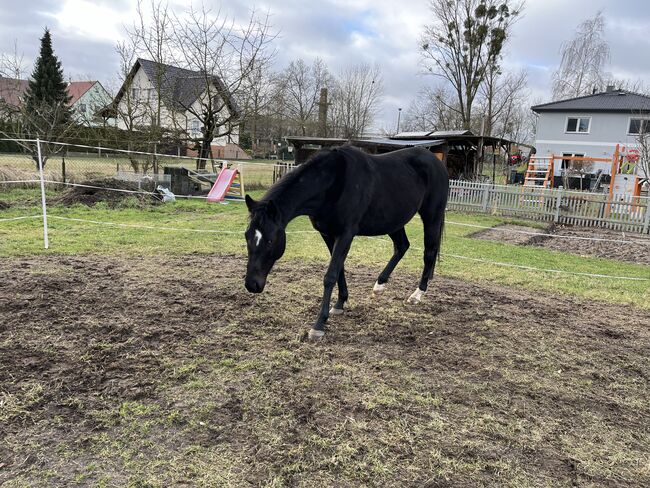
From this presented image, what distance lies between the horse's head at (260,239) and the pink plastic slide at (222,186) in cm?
978

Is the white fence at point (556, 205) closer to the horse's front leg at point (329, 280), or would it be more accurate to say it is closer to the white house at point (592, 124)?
the horse's front leg at point (329, 280)

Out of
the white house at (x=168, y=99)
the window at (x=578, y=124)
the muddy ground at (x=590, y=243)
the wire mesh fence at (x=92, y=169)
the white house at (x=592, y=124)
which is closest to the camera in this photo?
the muddy ground at (x=590, y=243)

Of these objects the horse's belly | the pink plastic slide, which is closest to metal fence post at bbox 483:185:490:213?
the pink plastic slide

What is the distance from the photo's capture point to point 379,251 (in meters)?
7.10

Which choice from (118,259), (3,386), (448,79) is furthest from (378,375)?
(448,79)

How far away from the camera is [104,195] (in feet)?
35.2

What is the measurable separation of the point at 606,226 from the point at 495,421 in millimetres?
12062

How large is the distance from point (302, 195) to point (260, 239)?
0.56 m

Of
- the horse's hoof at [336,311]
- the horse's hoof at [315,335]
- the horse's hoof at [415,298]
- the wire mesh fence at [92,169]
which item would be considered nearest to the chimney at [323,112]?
the wire mesh fence at [92,169]

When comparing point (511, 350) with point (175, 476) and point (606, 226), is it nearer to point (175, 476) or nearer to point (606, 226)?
point (175, 476)

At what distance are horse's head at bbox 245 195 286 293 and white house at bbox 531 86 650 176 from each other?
2946 cm

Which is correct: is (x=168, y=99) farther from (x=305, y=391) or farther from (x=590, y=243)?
(x=305, y=391)

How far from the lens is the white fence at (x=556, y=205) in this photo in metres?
11.6

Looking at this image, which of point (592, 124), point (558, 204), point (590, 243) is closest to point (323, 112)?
point (592, 124)
